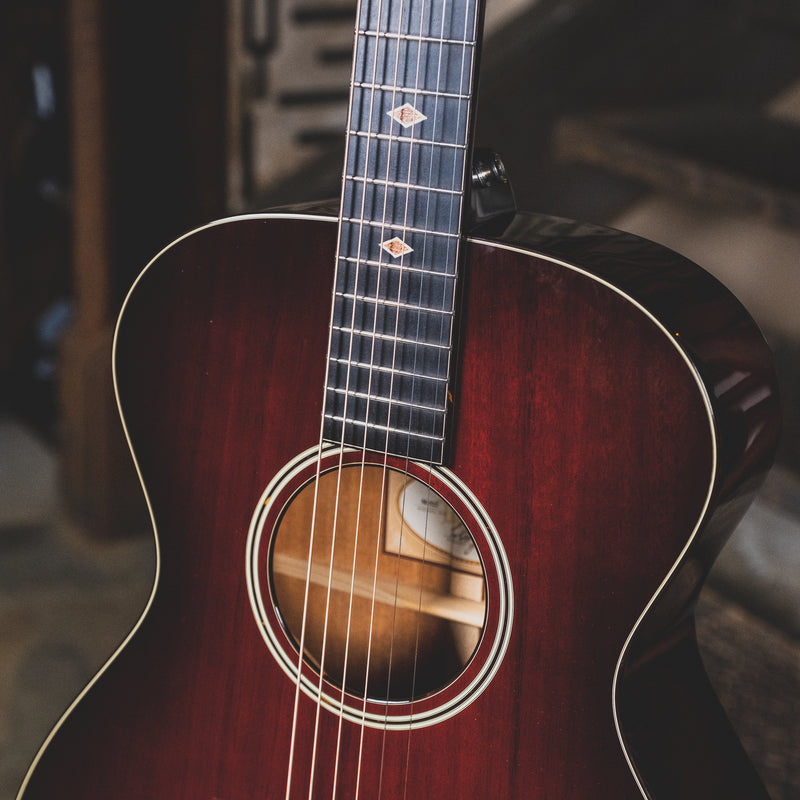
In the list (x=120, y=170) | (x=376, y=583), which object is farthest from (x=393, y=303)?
(x=120, y=170)

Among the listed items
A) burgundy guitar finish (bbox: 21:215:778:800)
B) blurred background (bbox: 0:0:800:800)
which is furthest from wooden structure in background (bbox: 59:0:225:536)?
burgundy guitar finish (bbox: 21:215:778:800)

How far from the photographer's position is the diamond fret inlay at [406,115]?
24.3 inches

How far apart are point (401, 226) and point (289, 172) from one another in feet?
4.09

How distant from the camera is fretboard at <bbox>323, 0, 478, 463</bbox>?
1.99ft

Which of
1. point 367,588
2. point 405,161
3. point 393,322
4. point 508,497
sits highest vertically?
point 405,161

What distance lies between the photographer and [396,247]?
2.11 feet

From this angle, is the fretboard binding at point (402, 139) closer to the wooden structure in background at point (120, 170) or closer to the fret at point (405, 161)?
the fret at point (405, 161)

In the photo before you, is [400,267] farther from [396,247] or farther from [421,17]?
[421,17]

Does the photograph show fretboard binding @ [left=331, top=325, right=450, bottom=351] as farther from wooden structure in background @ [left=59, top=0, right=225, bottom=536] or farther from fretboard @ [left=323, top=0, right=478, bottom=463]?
wooden structure in background @ [left=59, top=0, right=225, bottom=536]

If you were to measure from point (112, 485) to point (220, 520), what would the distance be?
982 mm

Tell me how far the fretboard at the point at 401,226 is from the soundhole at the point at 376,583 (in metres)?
0.06

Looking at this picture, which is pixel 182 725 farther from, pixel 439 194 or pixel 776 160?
pixel 776 160

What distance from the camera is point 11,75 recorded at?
1.80m

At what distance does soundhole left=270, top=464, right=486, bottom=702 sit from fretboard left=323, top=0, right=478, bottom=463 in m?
0.06
